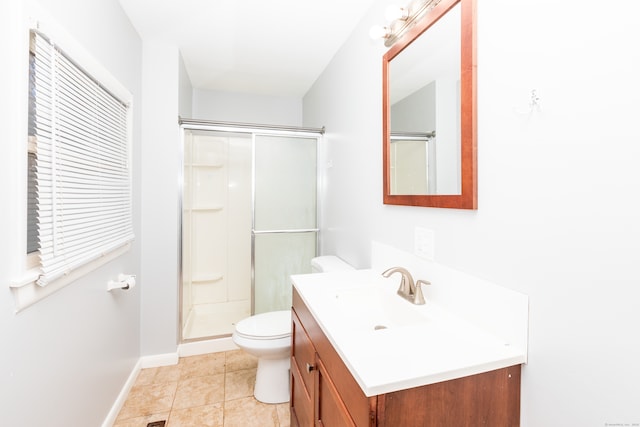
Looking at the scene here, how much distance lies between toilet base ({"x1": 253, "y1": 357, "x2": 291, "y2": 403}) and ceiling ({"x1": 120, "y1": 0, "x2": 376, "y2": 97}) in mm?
2177

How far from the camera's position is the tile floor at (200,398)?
1.71 meters

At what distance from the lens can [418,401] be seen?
0.74 meters

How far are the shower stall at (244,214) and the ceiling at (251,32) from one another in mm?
556

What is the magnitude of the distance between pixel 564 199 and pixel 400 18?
106cm

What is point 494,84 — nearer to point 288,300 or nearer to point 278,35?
point 278,35

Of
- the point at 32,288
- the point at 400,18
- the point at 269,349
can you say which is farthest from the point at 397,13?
the point at 269,349

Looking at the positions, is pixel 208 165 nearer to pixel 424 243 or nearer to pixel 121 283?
pixel 121 283

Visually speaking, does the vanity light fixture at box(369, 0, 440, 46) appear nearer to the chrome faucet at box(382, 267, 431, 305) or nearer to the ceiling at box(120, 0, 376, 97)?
the ceiling at box(120, 0, 376, 97)

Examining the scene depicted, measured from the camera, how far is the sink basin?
123cm

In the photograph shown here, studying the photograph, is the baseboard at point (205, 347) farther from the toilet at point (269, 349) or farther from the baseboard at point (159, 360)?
the toilet at point (269, 349)

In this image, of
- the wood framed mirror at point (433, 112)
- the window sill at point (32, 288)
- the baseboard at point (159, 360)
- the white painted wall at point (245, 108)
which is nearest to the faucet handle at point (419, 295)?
the wood framed mirror at point (433, 112)

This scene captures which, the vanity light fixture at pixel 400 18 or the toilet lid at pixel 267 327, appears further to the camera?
the toilet lid at pixel 267 327

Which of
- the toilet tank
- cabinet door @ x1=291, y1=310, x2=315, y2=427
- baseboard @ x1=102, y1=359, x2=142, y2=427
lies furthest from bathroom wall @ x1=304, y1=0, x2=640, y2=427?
baseboard @ x1=102, y1=359, x2=142, y2=427

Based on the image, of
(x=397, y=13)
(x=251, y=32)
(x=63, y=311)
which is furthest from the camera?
(x=251, y=32)
